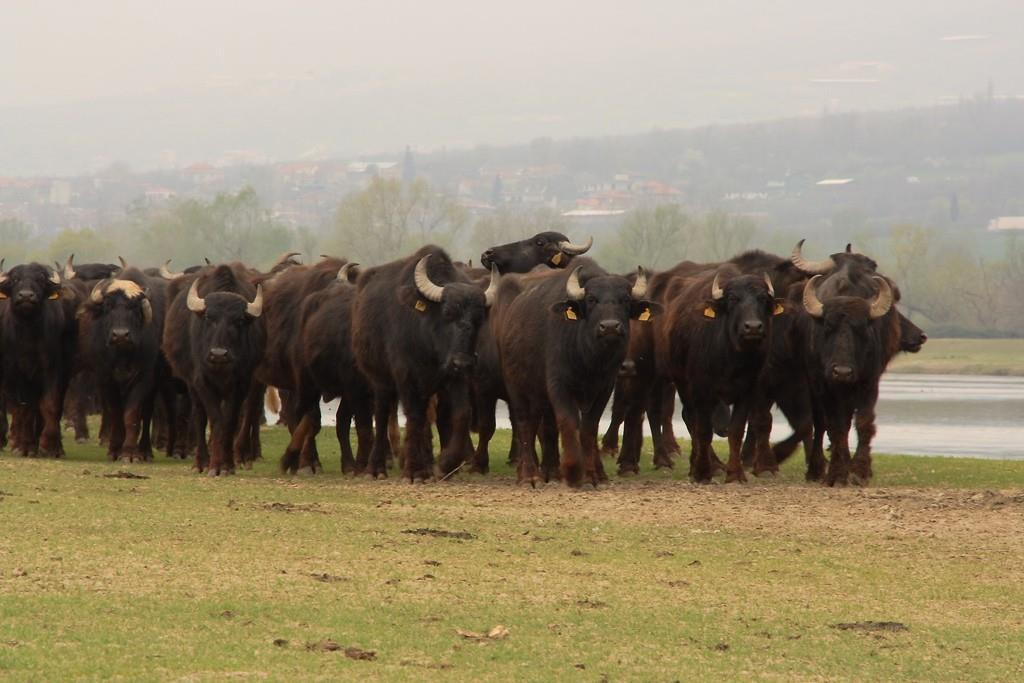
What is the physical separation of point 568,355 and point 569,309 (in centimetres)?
49

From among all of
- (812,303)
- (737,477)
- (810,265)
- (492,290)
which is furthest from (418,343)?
(810,265)

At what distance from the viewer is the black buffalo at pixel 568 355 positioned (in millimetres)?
17203

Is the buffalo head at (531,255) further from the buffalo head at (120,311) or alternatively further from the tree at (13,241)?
the tree at (13,241)

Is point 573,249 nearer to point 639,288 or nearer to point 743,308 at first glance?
point 743,308

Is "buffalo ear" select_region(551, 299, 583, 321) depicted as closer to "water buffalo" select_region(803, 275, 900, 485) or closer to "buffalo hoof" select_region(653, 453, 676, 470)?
"water buffalo" select_region(803, 275, 900, 485)

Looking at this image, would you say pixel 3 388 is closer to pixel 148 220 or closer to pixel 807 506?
pixel 807 506

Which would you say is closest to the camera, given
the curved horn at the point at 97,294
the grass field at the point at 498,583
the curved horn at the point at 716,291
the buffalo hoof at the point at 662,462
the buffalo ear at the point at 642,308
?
the grass field at the point at 498,583

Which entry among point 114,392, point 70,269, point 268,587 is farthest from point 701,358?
point 70,269

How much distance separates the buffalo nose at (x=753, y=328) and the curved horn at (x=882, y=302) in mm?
1406

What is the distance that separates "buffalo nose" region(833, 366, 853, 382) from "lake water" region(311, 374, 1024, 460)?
1435 cm

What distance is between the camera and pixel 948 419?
46594 millimetres

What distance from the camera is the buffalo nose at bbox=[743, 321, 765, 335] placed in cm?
1784

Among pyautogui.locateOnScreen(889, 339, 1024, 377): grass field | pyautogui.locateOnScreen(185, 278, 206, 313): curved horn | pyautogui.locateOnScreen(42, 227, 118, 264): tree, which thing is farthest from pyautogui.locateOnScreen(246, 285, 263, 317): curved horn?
pyautogui.locateOnScreen(42, 227, 118, 264): tree

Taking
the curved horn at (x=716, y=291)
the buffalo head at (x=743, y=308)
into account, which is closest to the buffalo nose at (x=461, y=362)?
the buffalo head at (x=743, y=308)
